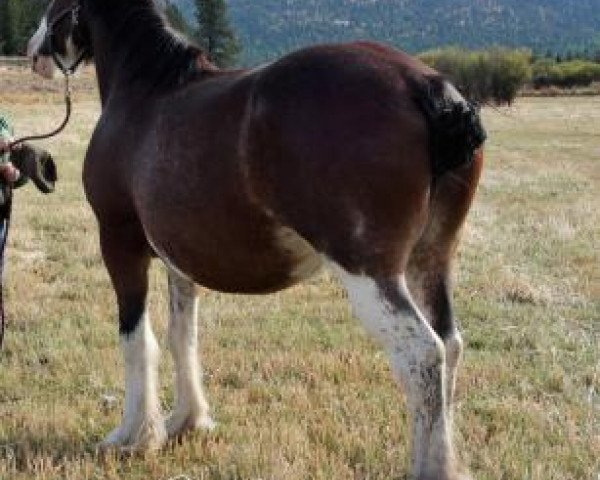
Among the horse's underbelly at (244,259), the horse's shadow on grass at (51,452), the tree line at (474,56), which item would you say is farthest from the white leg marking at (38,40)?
the tree line at (474,56)

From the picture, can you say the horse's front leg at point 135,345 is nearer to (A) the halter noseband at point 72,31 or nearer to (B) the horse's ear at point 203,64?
(B) the horse's ear at point 203,64

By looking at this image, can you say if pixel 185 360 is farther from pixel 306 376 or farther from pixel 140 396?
pixel 306 376

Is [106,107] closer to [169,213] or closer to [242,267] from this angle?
[169,213]

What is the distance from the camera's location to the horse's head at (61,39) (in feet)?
18.8

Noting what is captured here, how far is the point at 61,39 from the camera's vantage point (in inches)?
229

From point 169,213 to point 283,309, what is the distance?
3.84m

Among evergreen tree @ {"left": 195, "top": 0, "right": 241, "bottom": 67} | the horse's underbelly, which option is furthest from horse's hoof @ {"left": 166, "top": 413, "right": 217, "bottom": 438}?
evergreen tree @ {"left": 195, "top": 0, "right": 241, "bottom": 67}

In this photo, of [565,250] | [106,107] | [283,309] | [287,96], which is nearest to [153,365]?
[106,107]

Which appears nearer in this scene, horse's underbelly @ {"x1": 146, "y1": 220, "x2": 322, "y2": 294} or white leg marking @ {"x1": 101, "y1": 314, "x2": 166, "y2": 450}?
horse's underbelly @ {"x1": 146, "y1": 220, "x2": 322, "y2": 294}

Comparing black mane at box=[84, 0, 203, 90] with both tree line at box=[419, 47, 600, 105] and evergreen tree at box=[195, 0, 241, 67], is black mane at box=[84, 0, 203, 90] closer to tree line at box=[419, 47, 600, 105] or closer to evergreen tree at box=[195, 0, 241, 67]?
tree line at box=[419, 47, 600, 105]

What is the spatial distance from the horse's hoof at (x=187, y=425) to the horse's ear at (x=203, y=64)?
1.93m

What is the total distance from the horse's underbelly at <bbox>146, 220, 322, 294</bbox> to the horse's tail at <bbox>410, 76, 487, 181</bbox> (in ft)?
2.22

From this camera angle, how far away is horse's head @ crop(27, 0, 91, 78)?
5.73 metres

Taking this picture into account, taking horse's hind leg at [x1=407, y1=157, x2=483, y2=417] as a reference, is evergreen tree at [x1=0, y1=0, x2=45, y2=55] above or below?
below
